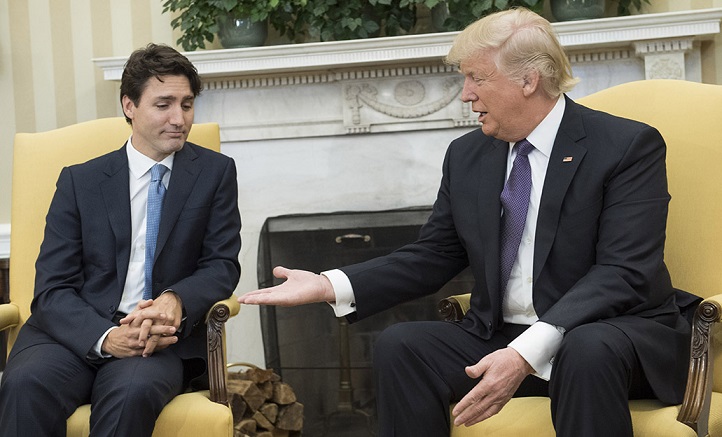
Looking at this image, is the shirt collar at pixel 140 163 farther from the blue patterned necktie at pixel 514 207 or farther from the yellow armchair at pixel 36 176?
the blue patterned necktie at pixel 514 207

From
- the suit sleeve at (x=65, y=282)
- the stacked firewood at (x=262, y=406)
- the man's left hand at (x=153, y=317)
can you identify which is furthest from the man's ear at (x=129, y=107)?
the stacked firewood at (x=262, y=406)

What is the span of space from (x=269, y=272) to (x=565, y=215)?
1.95 m

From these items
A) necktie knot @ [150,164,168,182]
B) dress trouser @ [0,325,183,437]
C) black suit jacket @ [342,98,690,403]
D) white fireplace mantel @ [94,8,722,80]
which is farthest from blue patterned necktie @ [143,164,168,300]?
white fireplace mantel @ [94,8,722,80]

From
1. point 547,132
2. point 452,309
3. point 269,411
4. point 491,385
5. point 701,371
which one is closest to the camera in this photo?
point 491,385

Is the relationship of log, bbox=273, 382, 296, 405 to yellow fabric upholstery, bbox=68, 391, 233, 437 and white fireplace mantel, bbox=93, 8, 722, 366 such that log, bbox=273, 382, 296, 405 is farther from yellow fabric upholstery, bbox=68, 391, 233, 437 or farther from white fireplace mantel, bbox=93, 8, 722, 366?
yellow fabric upholstery, bbox=68, 391, 233, 437

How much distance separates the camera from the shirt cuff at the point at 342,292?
87.3 inches

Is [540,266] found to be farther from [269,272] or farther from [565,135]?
[269,272]

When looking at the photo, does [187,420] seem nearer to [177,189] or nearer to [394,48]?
[177,189]

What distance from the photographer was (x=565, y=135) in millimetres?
2201

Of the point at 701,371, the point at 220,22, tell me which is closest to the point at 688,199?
the point at 701,371

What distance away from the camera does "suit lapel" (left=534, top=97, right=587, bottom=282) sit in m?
2.12

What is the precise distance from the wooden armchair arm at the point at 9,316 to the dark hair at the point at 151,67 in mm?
653

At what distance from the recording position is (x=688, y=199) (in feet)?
7.90

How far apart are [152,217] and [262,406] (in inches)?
42.2
